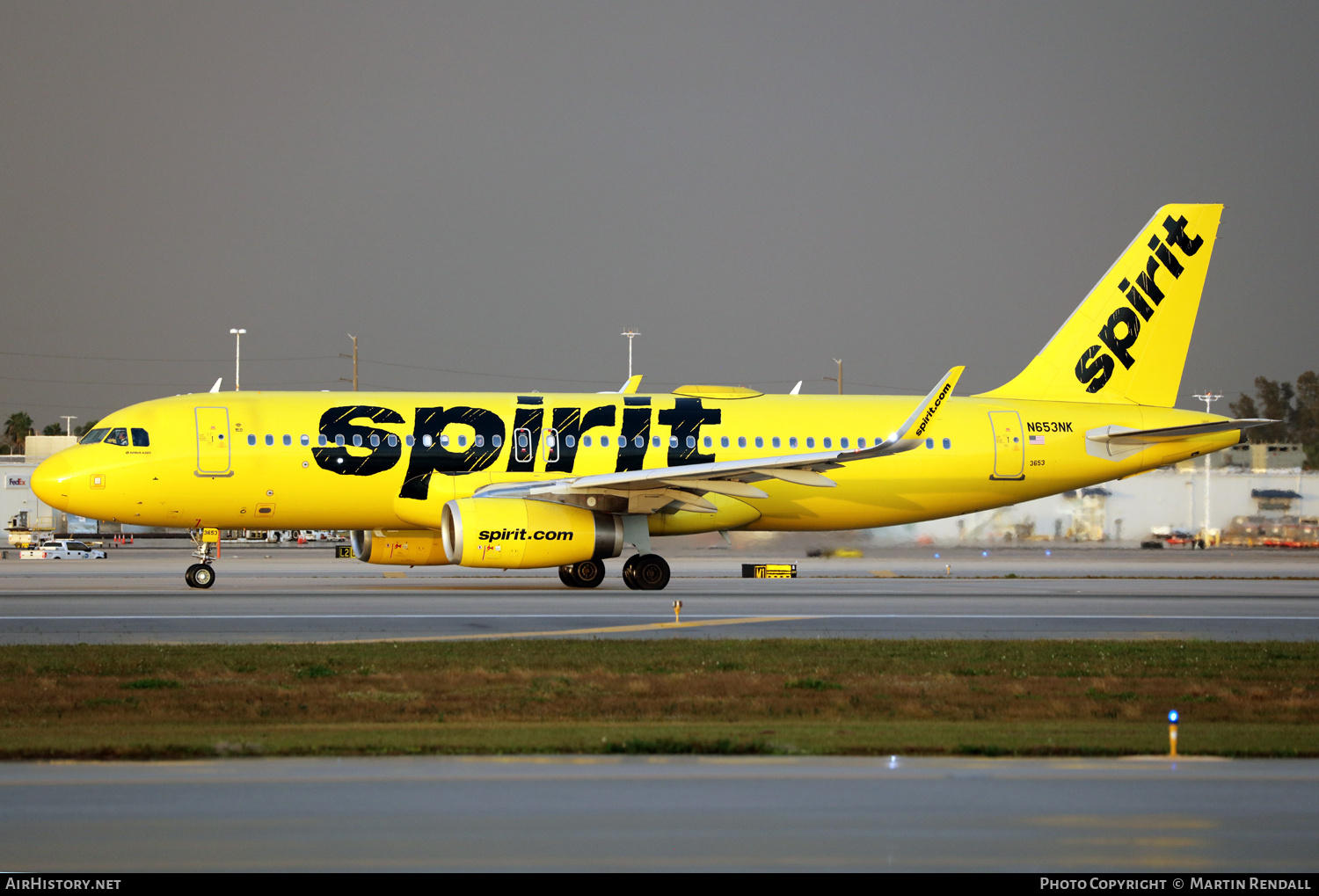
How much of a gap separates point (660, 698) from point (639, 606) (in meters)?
10.9

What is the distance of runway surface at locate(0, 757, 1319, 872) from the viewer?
644cm

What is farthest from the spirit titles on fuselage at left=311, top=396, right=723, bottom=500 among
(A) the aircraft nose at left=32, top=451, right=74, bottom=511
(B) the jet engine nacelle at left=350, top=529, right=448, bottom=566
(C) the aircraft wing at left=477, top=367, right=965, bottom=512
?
(A) the aircraft nose at left=32, top=451, right=74, bottom=511

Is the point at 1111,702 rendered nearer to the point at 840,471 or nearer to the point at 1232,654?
the point at 1232,654

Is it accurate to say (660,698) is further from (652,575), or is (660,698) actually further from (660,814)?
(652,575)

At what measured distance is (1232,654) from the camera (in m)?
16.6

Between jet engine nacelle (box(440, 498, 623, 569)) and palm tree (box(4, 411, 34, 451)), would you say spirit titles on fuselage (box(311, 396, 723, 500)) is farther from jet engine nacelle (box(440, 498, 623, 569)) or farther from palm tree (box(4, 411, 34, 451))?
palm tree (box(4, 411, 34, 451))

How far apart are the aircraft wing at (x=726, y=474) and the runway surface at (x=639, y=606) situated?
86.1 inches

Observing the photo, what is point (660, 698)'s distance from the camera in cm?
1259

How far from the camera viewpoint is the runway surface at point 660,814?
21.1ft

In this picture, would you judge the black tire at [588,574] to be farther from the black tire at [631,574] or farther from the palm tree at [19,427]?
the palm tree at [19,427]

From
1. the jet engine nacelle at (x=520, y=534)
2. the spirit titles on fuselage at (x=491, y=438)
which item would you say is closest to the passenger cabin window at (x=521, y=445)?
the spirit titles on fuselage at (x=491, y=438)

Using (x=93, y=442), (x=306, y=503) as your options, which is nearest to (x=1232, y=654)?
(x=306, y=503)

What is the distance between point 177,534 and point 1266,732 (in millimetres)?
82204

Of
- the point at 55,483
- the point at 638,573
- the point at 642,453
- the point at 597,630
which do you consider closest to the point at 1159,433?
the point at 642,453
